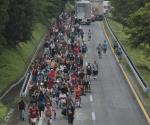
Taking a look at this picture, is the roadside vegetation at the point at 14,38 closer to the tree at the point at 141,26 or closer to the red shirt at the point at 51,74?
the red shirt at the point at 51,74

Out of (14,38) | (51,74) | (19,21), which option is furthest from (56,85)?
(14,38)

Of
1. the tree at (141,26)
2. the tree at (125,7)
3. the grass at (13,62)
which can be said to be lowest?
the tree at (125,7)

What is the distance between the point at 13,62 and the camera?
55.2 metres

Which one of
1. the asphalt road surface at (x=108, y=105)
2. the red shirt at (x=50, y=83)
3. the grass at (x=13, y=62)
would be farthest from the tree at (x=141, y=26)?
the red shirt at (x=50, y=83)

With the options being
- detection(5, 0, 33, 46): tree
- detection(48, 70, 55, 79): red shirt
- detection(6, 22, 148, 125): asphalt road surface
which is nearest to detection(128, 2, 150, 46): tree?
detection(6, 22, 148, 125): asphalt road surface

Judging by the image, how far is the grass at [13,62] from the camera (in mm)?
48381

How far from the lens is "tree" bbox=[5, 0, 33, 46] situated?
175 feet

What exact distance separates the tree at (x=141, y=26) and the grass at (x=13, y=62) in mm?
11562

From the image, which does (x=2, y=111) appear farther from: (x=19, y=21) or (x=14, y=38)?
(x=14, y=38)

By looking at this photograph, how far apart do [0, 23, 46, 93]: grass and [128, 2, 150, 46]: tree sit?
11562mm

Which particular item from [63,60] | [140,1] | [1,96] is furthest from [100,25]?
[1,96]

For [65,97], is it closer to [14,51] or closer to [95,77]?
[95,77]

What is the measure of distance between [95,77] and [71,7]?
102m

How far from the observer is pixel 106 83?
47.7m
